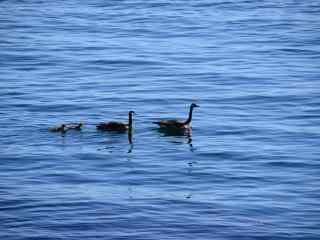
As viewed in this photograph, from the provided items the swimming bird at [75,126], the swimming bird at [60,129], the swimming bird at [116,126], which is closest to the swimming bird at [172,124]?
the swimming bird at [116,126]

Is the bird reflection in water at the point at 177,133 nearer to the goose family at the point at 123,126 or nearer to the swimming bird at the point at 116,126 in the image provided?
the goose family at the point at 123,126

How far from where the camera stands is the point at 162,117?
35.6 meters

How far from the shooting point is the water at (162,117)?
24.1 m

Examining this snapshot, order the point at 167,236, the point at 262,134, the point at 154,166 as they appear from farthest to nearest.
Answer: the point at 262,134
the point at 154,166
the point at 167,236

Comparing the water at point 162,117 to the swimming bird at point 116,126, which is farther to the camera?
the swimming bird at point 116,126

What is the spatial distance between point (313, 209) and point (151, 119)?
1175 centimetres

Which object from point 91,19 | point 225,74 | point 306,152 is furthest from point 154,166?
point 91,19

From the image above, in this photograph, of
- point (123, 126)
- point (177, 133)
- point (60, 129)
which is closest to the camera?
point (60, 129)

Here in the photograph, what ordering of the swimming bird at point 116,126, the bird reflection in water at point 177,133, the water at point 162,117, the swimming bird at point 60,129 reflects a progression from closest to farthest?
the water at point 162,117 → the swimming bird at point 60,129 → the swimming bird at point 116,126 → the bird reflection in water at point 177,133

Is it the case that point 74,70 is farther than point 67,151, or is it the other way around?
point 74,70

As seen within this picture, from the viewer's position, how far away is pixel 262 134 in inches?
1299

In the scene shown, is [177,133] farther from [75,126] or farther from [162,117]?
[75,126]

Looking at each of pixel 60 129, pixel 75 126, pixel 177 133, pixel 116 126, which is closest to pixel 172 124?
pixel 177 133

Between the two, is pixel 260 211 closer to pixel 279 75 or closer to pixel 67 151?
pixel 67 151
